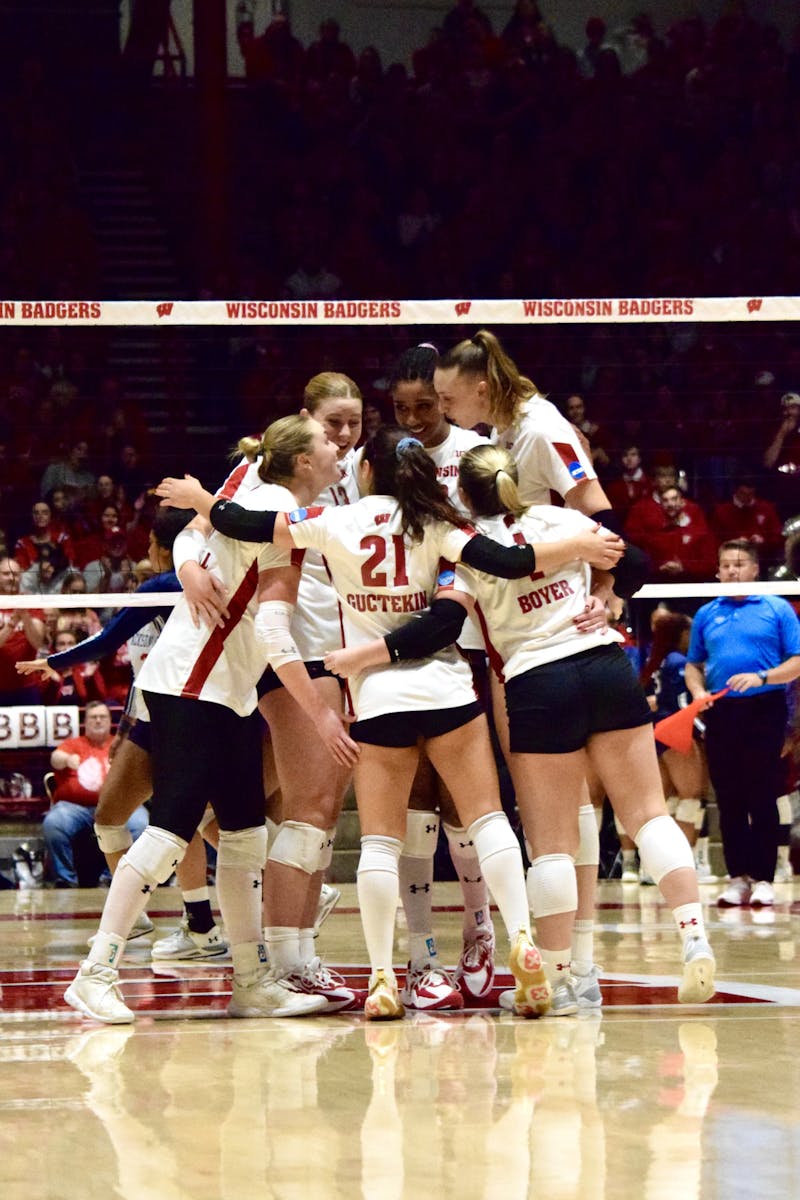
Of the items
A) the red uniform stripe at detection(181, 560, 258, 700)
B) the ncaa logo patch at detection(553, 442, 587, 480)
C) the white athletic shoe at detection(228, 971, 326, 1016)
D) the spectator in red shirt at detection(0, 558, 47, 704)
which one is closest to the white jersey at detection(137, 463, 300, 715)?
the red uniform stripe at detection(181, 560, 258, 700)

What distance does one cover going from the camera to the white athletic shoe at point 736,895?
29.1ft

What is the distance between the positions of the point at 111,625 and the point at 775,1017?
3216 mm

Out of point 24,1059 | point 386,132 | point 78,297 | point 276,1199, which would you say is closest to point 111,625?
point 24,1059

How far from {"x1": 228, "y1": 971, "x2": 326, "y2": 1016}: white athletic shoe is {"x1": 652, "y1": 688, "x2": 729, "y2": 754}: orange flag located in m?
4.81

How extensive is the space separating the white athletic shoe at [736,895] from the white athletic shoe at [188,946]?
296 cm

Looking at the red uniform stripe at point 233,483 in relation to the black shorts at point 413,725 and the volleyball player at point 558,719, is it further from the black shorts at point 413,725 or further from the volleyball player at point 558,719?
the black shorts at point 413,725

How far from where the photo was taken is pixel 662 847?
199 inches

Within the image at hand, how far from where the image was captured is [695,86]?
1792 cm

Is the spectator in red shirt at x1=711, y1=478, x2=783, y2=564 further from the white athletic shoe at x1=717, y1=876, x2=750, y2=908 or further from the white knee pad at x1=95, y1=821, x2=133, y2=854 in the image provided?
the white knee pad at x1=95, y1=821, x2=133, y2=854

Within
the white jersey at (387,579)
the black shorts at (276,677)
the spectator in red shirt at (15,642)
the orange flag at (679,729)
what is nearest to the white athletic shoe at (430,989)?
the white jersey at (387,579)

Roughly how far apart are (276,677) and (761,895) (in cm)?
399

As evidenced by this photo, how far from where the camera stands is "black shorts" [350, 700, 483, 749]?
502 cm

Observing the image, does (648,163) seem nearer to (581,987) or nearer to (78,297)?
(78,297)

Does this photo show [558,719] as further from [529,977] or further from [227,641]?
[227,641]
